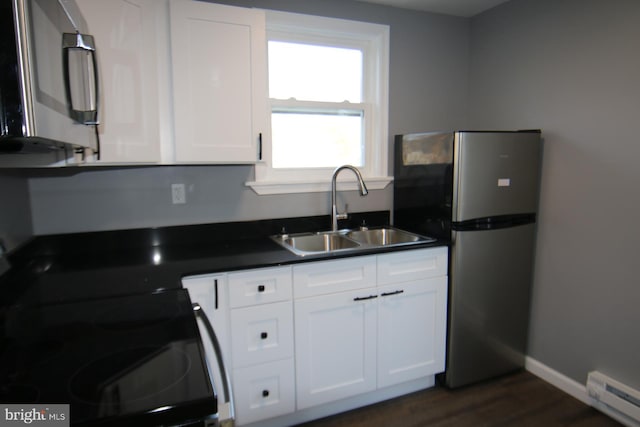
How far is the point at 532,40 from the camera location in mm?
2436

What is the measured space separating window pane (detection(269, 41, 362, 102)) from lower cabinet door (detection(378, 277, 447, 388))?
1.32m

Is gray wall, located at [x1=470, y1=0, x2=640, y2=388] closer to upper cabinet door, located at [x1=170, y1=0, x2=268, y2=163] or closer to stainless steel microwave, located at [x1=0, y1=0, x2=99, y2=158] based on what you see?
upper cabinet door, located at [x1=170, y1=0, x2=268, y2=163]

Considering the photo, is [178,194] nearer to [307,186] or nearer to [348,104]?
[307,186]

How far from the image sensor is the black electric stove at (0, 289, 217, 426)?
28.2 inches

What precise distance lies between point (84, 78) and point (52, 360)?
2.58 feet

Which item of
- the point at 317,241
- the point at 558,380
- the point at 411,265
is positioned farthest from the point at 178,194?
the point at 558,380

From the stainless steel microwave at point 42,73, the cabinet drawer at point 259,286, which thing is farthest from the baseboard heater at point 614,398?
the stainless steel microwave at point 42,73

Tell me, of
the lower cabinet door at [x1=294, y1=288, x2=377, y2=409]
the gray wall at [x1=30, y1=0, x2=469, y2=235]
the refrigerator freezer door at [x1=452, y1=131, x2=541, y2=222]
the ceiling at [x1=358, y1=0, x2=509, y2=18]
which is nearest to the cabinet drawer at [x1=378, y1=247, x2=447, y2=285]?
the lower cabinet door at [x1=294, y1=288, x2=377, y2=409]

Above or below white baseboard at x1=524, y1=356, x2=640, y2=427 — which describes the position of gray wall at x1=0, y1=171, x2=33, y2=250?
above

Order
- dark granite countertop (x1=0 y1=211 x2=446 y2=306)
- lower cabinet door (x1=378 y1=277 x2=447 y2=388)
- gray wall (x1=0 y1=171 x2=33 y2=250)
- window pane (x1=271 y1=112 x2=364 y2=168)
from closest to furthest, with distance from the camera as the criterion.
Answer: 1. dark granite countertop (x1=0 y1=211 x2=446 y2=306)
2. gray wall (x1=0 y1=171 x2=33 y2=250)
3. lower cabinet door (x1=378 y1=277 x2=447 y2=388)
4. window pane (x1=271 y1=112 x2=364 y2=168)

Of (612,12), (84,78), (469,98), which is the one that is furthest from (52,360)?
(469,98)

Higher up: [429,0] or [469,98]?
[429,0]

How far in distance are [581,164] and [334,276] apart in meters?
1.48

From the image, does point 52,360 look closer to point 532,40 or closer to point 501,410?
point 501,410
